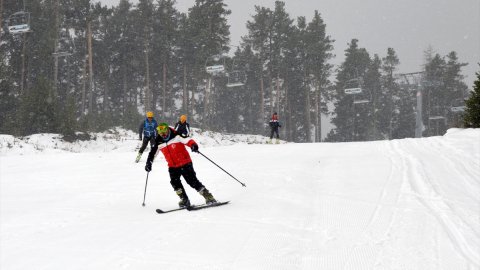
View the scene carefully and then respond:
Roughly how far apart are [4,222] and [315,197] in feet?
17.9

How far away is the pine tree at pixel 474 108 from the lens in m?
14.7

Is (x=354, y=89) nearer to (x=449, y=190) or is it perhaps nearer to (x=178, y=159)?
(x=449, y=190)

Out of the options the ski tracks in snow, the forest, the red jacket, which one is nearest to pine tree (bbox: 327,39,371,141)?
the forest

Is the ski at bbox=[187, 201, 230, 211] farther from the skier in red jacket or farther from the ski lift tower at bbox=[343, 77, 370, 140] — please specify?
the ski lift tower at bbox=[343, 77, 370, 140]

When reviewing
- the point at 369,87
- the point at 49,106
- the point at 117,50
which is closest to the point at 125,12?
the point at 117,50

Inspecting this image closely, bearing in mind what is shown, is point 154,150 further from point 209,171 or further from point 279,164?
point 279,164

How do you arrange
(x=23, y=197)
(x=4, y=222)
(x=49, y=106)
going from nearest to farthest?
(x=4, y=222)
(x=23, y=197)
(x=49, y=106)

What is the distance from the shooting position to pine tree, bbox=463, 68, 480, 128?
14701 mm

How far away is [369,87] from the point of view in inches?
2148

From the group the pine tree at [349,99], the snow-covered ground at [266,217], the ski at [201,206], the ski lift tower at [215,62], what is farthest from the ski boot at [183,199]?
the pine tree at [349,99]

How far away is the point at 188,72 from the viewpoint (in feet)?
151

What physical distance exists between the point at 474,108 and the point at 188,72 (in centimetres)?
3460

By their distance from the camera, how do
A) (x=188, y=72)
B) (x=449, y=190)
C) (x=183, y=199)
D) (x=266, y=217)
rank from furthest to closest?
(x=188, y=72) < (x=449, y=190) < (x=183, y=199) < (x=266, y=217)

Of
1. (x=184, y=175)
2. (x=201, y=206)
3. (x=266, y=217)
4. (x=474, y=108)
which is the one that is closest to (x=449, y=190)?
(x=266, y=217)
